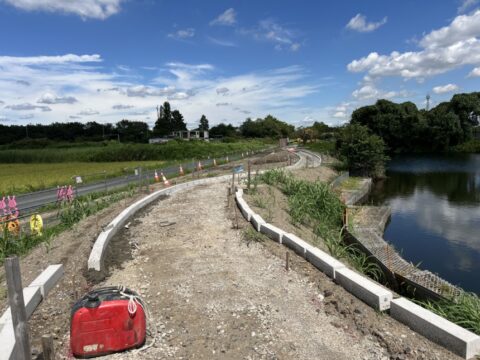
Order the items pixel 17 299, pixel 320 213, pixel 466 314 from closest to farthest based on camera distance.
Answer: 1. pixel 17 299
2. pixel 466 314
3. pixel 320 213

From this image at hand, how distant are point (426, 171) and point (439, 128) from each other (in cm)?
2682

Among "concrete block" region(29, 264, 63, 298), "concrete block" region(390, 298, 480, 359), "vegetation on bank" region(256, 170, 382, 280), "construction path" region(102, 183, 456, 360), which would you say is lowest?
"vegetation on bank" region(256, 170, 382, 280)

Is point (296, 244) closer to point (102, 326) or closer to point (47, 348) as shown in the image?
point (102, 326)

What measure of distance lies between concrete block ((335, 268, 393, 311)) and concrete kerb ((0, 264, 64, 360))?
419 centimetres

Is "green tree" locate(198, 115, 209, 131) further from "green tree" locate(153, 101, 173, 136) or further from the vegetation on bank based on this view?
the vegetation on bank

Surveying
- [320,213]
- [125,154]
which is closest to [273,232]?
[320,213]

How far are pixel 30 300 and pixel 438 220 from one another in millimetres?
19406

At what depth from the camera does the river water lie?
1312 cm

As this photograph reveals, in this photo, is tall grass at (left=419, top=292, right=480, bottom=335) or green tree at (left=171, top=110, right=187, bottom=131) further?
green tree at (left=171, top=110, right=187, bottom=131)

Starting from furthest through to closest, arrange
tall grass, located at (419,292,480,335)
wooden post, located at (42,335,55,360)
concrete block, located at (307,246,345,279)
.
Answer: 1. concrete block, located at (307,246,345,279)
2. tall grass, located at (419,292,480,335)
3. wooden post, located at (42,335,55,360)

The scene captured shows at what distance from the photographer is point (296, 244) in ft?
24.1

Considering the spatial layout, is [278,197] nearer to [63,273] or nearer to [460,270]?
[460,270]

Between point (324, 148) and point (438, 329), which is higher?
point (438, 329)

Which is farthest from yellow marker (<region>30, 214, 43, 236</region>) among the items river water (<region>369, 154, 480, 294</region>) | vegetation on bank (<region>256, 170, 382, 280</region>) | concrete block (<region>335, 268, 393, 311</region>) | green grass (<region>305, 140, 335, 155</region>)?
green grass (<region>305, 140, 335, 155</region>)
